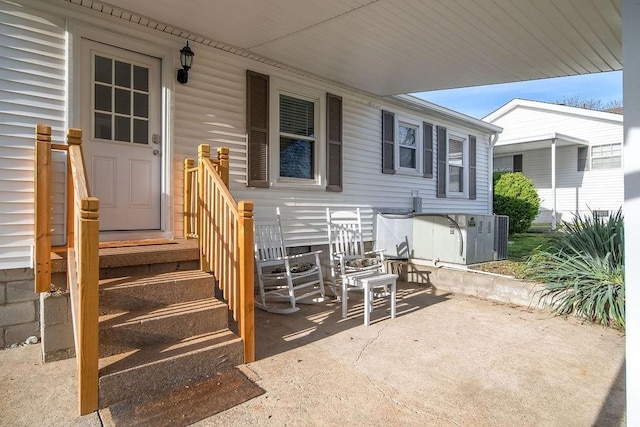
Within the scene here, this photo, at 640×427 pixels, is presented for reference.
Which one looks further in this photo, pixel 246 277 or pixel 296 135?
pixel 296 135

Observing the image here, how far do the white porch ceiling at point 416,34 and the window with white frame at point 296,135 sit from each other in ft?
1.28

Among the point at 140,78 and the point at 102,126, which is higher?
the point at 140,78

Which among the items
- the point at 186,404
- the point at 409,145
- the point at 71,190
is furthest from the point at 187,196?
the point at 409,145

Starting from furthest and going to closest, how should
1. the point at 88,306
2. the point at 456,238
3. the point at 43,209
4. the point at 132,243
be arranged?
1. the point at 456,238
2. the point at 132,243
3. the point at 43,209
4. the point at 88,306

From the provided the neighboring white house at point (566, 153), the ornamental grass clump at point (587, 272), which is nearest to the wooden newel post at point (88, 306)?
the ornamental grass clump at point (587, 272)

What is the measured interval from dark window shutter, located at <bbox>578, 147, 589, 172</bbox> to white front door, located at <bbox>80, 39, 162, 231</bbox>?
14185 millimetres

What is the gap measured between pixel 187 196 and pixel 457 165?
647cm

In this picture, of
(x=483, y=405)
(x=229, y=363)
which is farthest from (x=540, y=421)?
(x=229, y=363)

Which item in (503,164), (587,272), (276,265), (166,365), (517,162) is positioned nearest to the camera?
(166,365)

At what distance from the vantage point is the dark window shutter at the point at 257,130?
4574mm

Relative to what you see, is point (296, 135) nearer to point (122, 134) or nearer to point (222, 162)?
point (222, 162)

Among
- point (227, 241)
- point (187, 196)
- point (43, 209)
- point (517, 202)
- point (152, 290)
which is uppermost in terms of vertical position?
point (517, 202)

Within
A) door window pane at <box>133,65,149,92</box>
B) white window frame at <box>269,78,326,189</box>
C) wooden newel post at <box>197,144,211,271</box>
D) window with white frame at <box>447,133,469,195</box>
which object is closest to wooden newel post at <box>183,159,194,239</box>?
wooden newel post at <box>197,144,211,271</box>

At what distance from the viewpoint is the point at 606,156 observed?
40.8 feet
